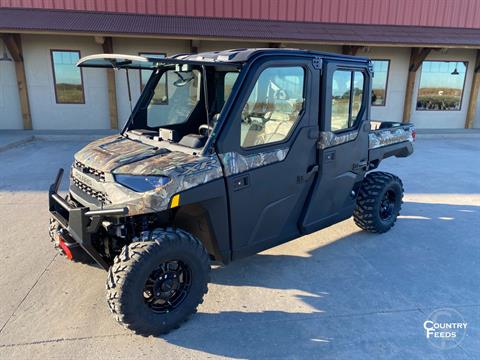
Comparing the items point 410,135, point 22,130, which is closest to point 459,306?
point 410,135

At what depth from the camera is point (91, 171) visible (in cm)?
305

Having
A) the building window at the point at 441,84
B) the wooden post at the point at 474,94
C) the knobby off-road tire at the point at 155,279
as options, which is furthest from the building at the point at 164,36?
the knobby off-road tire at the point at 155,279

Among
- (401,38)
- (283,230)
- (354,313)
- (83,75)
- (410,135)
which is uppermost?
(401,38)

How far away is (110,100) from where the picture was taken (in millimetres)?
11617

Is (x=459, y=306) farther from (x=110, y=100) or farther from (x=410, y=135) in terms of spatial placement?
(x=110, y=100)

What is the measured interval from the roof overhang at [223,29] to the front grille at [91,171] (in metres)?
7.75

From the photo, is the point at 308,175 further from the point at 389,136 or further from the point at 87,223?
the point at 87,223

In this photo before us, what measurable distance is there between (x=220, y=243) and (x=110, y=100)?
32.3 feet

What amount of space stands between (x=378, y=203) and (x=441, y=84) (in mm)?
11563

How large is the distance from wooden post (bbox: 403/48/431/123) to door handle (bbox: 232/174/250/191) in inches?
465

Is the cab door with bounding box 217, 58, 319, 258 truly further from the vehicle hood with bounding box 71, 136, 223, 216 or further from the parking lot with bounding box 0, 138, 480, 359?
the parking lot with bounding box 0, 138, 480, 359

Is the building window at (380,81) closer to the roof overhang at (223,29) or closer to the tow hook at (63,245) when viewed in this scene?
the roof overhang at (223,29)

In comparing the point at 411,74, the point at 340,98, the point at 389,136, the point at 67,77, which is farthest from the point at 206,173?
the point at 411,74

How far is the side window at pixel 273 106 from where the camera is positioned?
304 cm
